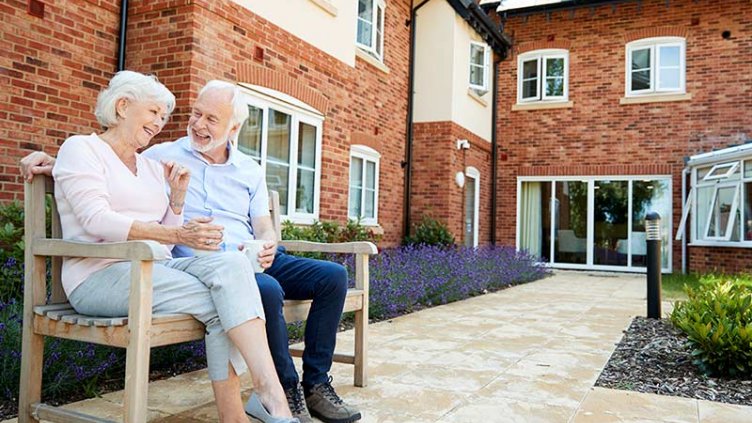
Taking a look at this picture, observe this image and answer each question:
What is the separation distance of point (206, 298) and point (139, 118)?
75 cm

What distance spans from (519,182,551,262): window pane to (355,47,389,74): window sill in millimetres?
5139

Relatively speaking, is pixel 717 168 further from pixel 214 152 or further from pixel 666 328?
pixel 214 152

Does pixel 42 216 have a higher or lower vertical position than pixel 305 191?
lower

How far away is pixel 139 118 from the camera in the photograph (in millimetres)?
2215

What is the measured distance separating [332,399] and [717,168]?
10406 millimetres

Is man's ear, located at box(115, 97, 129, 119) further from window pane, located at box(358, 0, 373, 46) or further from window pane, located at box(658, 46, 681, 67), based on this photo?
window pane, located at box(658, 46, 681, 67)

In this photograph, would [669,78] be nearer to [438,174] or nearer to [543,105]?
[543,105]

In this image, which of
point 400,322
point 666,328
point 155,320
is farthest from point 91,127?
point 666,328

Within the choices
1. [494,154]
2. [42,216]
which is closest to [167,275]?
[42,216]

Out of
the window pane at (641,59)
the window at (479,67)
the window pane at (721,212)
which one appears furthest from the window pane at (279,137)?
the window pane at (641,59)

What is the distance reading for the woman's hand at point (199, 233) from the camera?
6.57 feet

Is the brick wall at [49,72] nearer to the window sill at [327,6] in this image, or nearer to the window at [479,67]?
the window sill at [327,6]

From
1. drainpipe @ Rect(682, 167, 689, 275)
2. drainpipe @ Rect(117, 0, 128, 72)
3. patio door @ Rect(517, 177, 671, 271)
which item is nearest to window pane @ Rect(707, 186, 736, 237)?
drainpipe @ Rect(682, 167, 689, 275)

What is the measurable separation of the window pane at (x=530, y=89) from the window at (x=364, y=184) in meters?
5.16
